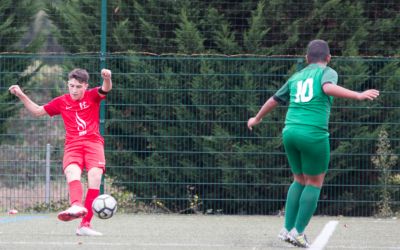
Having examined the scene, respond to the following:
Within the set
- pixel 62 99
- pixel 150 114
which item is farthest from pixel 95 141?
pixel 150 114

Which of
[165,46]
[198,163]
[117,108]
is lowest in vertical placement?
[198,163]

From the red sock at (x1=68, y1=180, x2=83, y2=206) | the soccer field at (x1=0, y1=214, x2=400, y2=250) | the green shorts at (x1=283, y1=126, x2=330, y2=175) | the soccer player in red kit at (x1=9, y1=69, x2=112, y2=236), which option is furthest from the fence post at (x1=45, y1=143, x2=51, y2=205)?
the green shorts at (x1=283, y1=126, x2=330, y2=175)

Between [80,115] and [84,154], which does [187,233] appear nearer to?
[84,154]

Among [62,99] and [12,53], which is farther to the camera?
[12,53]

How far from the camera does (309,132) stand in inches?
312

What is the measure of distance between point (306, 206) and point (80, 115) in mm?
2712

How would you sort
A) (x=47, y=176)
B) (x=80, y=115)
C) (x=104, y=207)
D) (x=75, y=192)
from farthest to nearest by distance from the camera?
(x=47, y=176) → (x=80, y=115) → (x=75, y=192) → (x=104, y=207)

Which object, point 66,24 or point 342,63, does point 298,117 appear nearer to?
point 342,63

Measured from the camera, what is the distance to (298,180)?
8281mm

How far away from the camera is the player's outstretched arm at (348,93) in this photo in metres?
7.50

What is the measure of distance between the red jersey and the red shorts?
0.07 metres

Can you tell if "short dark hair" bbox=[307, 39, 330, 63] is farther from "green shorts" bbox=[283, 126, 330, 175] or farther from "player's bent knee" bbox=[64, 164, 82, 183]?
"player's bent knee" bbox=[64, 164, 82, 183]

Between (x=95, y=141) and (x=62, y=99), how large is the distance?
62cm

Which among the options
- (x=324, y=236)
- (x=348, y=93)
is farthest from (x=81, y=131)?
(x=348, y=93)
